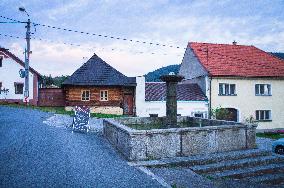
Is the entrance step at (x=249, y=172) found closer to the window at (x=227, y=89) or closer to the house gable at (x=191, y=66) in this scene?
the window at (x=227, y=89)

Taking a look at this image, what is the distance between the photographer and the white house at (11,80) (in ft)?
106

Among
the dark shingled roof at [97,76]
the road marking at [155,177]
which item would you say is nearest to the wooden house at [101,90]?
the dark shingled roof at [97,76]

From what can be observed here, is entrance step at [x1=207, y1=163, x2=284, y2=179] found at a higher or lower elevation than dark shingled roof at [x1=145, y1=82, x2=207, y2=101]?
lower

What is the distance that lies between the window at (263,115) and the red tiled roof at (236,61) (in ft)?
13.0

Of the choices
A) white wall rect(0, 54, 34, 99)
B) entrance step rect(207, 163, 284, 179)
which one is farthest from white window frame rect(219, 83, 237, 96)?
white wall rect(0, 54, 34, 99)

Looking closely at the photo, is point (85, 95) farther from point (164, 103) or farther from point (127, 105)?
point (164, 103)

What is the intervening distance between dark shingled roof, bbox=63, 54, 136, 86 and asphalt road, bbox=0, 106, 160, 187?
16.7 metres

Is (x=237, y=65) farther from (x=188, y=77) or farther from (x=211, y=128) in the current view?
(x=211, y=128)

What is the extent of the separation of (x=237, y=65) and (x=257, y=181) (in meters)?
23.2

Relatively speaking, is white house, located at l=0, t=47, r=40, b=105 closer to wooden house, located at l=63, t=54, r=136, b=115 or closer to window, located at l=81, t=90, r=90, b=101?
wooden house, located at l=63, t=54, r=136, b=115

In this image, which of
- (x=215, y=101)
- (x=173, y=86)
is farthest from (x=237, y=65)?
(x=173, y=86)

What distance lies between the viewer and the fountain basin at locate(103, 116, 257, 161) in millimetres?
9742

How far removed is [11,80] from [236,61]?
86.1ft

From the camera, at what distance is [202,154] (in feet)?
34.8
